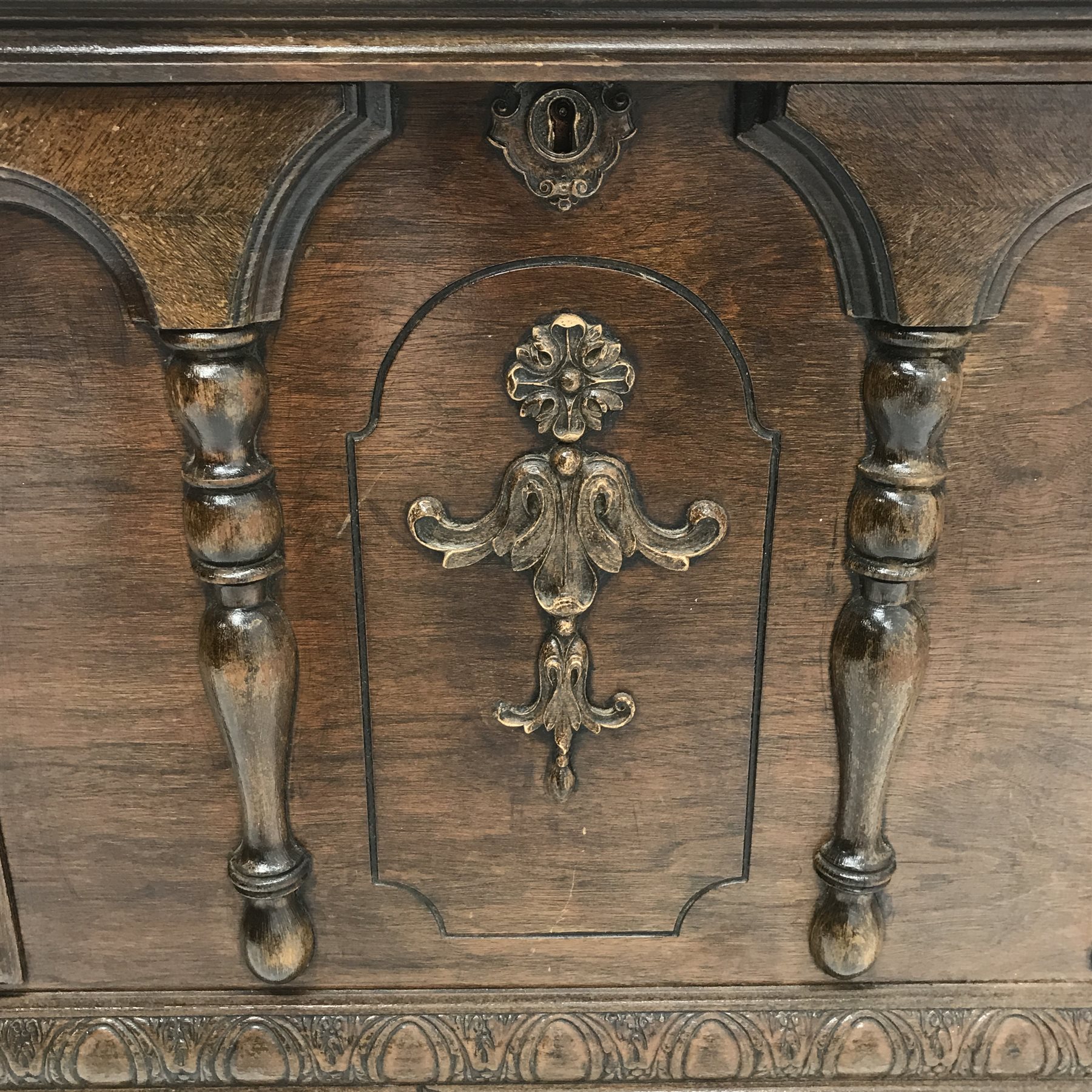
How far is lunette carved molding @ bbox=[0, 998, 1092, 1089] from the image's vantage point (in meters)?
0.90

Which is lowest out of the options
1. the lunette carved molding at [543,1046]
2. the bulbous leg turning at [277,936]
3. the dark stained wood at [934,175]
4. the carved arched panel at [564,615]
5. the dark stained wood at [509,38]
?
the lunette carved molding at [543,1046]

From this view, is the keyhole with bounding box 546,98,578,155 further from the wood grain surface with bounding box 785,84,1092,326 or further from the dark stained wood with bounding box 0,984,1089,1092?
the dark stained wood with bounding box 0,984,1089,1092

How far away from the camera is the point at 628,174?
0.70m

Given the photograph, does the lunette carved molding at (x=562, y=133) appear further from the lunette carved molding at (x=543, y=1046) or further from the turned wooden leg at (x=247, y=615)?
the lunette carved molding at (x=543, y=1046)

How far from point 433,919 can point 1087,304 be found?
65 centimetres

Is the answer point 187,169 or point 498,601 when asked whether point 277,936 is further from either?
point 187,169

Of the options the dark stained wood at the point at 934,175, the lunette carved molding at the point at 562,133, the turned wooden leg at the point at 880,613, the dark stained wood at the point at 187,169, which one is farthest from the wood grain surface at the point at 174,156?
the turned wooden leg at the point at 880,613

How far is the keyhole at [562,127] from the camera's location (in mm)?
667

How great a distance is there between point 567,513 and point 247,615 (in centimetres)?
23

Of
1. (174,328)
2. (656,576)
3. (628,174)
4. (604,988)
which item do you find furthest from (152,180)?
(604,988)

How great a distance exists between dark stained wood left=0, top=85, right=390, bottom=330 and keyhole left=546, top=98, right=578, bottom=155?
98 mm

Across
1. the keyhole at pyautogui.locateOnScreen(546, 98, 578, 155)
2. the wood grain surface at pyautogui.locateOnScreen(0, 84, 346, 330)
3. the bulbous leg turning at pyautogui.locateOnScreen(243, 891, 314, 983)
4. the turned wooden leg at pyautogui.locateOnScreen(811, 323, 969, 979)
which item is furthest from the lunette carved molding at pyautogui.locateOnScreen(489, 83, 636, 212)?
the bulbous leg turning at pyautogui.locateOnScreen(243, 891, 314, 983)

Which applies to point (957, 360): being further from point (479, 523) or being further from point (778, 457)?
point (479, 523)

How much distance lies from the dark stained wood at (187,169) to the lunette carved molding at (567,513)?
17 centimetres
